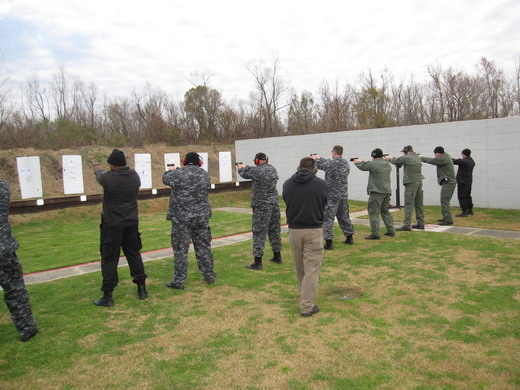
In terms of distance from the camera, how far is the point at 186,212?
5406 millimetres

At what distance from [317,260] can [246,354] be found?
1.35 metres

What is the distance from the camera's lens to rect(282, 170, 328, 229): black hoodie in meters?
4.49

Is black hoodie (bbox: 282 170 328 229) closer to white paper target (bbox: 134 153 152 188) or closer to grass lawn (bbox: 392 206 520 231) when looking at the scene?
grass lawn (bbox: 392 206 520 231)

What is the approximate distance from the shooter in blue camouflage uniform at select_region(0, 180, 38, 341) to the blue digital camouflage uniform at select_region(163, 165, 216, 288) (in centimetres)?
184

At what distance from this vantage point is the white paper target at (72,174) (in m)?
15.0

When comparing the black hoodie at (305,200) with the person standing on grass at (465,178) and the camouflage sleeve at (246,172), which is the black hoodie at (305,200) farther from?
the person standing on grass at (465,178)

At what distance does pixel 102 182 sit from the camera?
191 inches

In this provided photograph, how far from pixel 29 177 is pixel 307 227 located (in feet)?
42.3

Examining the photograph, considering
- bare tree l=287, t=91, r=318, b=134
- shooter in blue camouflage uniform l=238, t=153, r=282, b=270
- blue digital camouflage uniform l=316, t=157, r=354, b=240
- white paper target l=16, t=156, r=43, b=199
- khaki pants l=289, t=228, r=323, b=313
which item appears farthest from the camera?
bare tree l=287, t=91, r=318, b=134

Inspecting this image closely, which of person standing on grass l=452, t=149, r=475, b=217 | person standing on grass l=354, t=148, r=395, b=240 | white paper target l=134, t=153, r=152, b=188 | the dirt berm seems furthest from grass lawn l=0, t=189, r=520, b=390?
the dirt berm

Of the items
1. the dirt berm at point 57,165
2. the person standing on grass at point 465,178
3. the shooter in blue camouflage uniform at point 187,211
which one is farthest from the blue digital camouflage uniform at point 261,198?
the dirt berm at point 57,165

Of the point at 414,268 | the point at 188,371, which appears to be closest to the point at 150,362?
the point at 188,371

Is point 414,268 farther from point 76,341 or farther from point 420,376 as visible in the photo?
point 76,341

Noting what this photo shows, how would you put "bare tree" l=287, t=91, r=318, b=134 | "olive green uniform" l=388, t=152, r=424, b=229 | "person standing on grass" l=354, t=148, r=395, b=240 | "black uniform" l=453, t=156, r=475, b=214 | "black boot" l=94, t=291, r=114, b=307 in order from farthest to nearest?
"bare tree" l=287, t=91, r=318, b=134, "black uniform" l=453, t=156, r=475, b=214, "olive green uniform" l=388, t=152, r=424, b=229, "person standing on grass" l=354, t=148, r=395, b=240, "black boot" l=94, t=291, r=114, b=307
